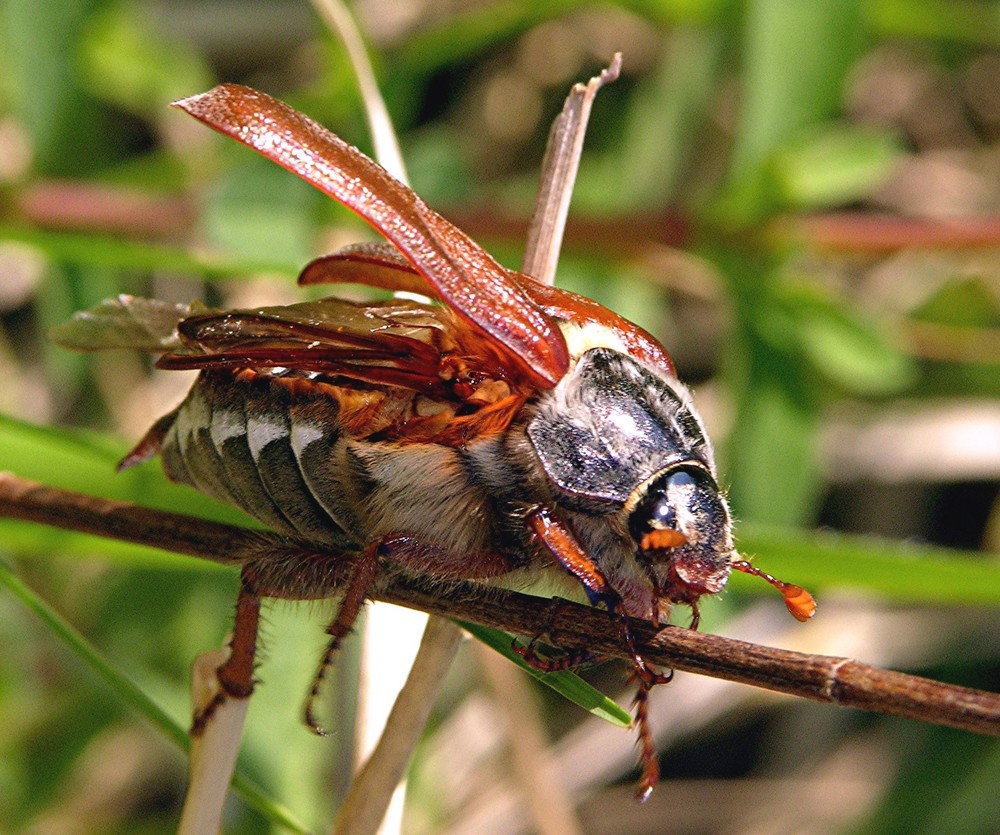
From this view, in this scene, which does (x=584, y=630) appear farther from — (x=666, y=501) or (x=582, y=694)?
(x=666, y=501)

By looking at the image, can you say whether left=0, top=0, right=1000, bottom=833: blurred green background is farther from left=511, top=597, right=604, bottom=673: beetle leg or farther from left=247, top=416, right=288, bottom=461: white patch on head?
left=511, top=597, right=604, bottom=673: beetle leg

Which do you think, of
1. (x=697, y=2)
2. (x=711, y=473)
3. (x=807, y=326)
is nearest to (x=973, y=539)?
(x=807, y=326)

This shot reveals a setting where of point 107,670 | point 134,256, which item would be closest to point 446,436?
point 107,670

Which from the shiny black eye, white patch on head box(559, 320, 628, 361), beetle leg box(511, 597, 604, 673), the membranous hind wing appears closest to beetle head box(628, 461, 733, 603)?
the shiny black eye

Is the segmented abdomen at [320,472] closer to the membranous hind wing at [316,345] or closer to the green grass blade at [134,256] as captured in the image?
the membranous hind wing at [316,345]

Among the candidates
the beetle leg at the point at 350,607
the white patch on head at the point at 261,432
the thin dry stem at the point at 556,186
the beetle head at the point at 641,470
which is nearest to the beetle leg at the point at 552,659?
the beetle head at the point at 641,470

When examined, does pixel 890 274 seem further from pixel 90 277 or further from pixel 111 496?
pixel 111 496
